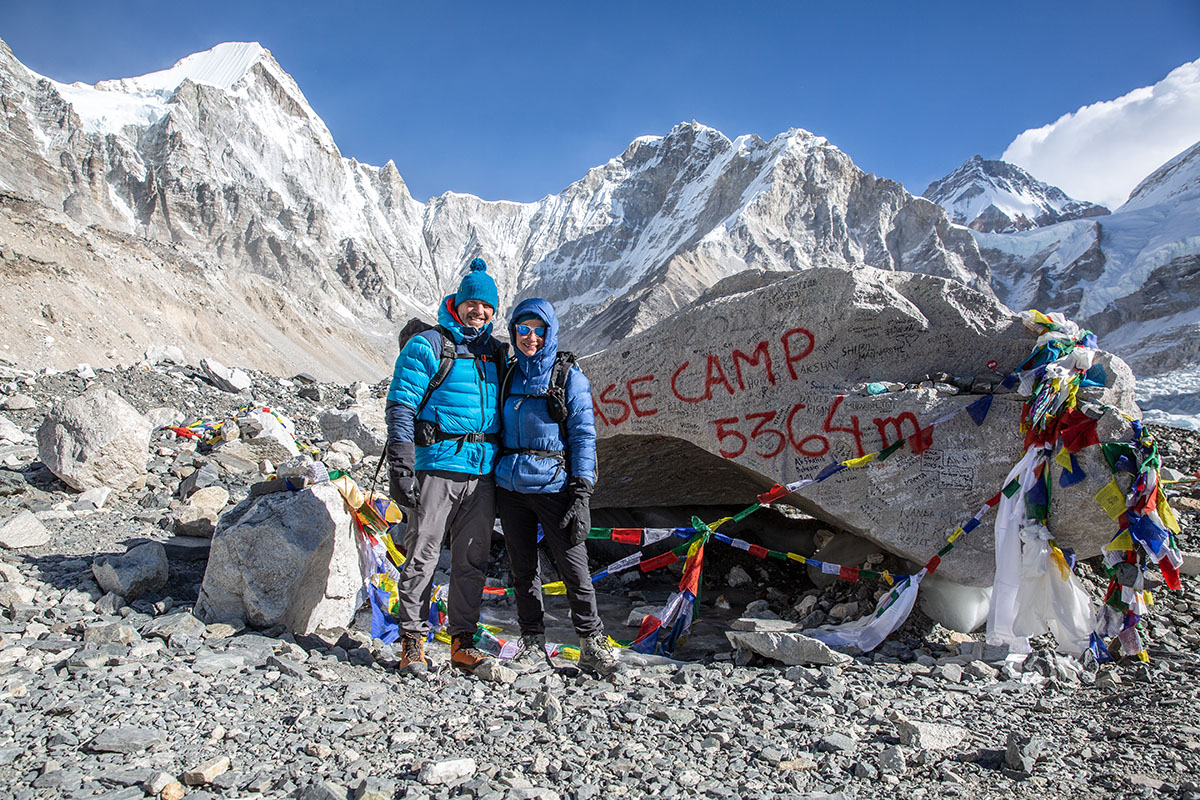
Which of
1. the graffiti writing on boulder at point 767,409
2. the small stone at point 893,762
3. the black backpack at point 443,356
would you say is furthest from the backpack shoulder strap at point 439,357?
the small stone at point 893,762

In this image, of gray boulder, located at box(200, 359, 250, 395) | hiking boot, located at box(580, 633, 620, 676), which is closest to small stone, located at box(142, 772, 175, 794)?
hiking boot, located at box(580, 633, 620, 676)

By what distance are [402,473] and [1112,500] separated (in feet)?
14.9

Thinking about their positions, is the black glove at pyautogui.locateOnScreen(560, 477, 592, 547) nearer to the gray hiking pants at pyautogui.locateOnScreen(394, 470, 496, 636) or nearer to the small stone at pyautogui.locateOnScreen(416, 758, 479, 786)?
the gray hiking pants at pyautogui.locateOnScreen(394, 470, 496, 636)

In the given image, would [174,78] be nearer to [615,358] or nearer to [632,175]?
[632,175]

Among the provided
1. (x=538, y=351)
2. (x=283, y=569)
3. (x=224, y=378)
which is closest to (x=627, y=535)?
(x=538, y=351)

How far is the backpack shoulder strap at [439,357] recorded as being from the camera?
13.2 ft

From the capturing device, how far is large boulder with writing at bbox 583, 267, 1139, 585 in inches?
201

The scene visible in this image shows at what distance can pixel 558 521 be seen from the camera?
4148 mm

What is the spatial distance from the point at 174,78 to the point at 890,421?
442ft

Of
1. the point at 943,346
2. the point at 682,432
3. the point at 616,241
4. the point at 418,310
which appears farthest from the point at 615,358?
the point at 616,241

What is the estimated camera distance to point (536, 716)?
332 cm

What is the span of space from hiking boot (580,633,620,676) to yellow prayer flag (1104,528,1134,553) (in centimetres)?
339

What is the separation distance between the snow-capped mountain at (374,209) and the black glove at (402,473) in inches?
1988

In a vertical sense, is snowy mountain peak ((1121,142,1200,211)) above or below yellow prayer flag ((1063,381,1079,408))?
above
